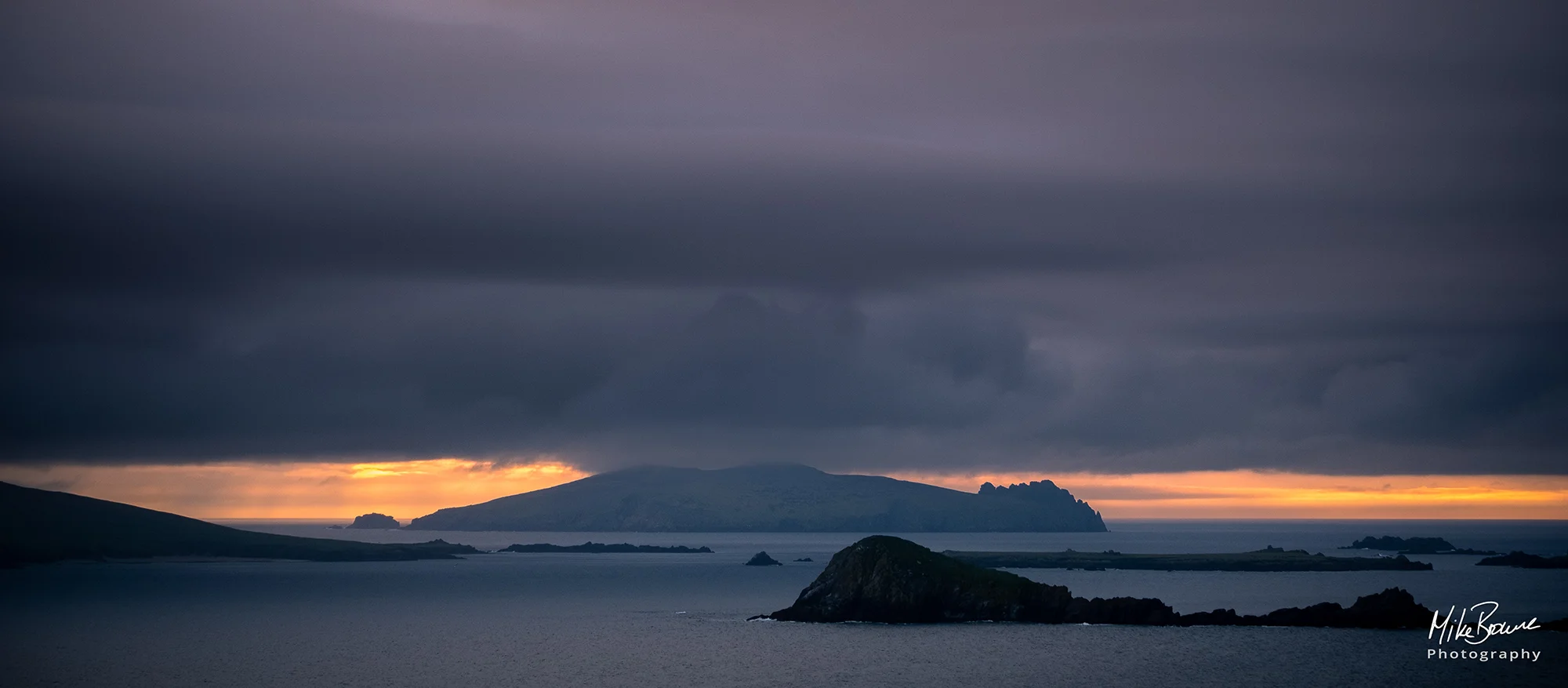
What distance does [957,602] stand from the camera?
473 ft

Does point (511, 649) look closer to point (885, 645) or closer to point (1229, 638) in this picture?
point (885, 645)

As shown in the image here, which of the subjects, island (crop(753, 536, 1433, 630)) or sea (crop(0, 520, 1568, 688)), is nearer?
sea (crop(0, 520, 1568, 688))

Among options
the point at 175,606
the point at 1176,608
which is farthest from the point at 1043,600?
the point at 175,606

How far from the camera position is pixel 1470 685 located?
328ft

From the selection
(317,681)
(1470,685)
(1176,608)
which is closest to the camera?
(1470,685)

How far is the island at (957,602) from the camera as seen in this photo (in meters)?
142

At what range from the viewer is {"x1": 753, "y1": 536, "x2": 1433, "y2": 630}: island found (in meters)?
142

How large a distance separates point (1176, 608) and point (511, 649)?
3338 inches
